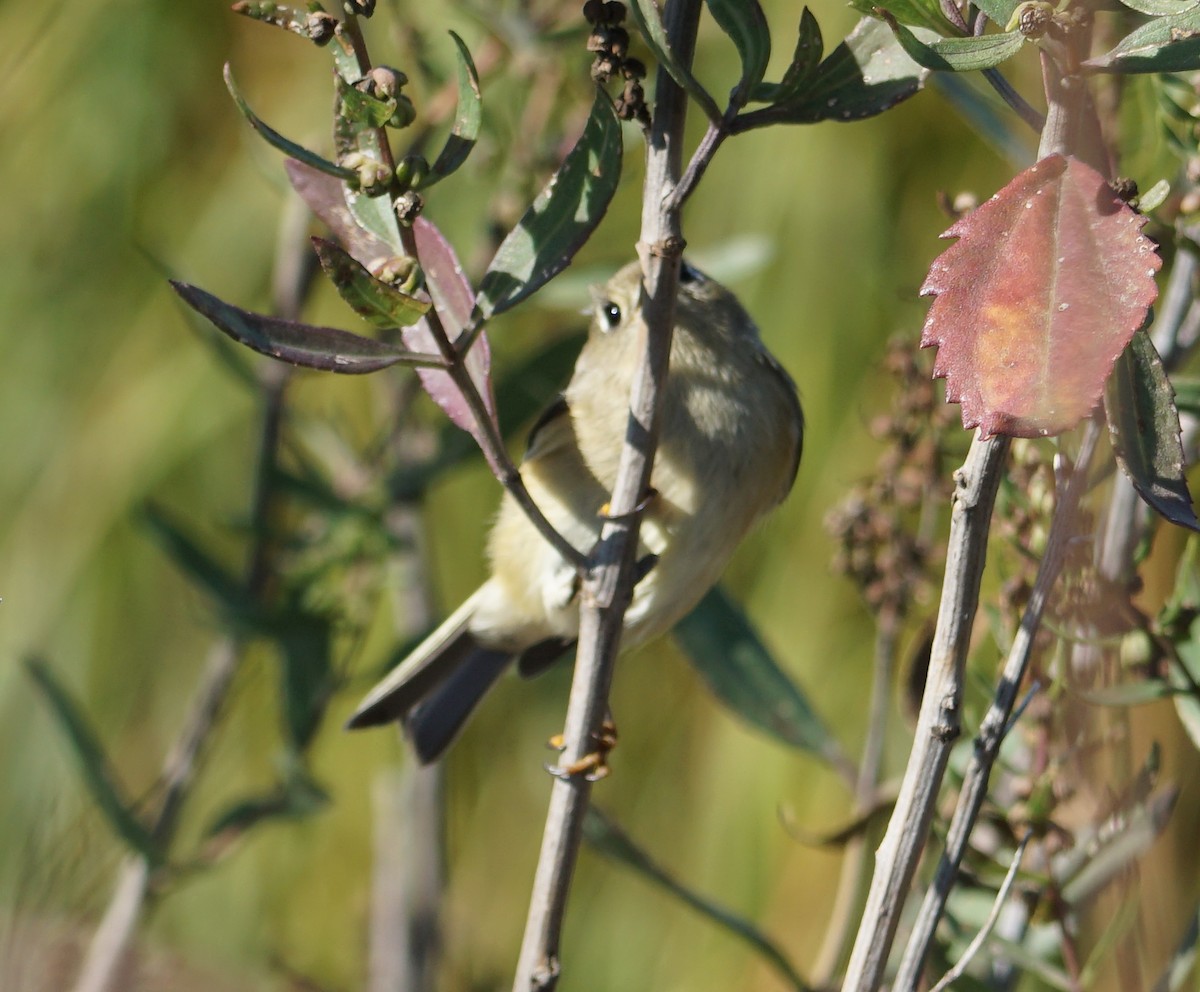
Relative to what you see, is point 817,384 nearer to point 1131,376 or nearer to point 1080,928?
point 1080,928

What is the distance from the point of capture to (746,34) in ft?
3.19

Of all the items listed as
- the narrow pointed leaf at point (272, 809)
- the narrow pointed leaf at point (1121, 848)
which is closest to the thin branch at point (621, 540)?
the narrow pointed leaf at point (1121, 848)

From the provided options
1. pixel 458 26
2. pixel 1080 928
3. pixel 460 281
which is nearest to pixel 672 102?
pixel 460 281

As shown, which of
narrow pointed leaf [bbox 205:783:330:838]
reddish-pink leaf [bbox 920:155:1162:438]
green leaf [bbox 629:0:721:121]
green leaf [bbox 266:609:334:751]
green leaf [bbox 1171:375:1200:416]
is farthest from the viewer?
green leaf [bbox 266:609:334:751]

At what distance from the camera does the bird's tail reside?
2.18 m

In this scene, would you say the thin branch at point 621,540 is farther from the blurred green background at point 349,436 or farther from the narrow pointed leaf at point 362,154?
the blurred green background at point 349,436

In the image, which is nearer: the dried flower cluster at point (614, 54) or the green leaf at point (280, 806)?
the dried flower cluster at point (614, 54)

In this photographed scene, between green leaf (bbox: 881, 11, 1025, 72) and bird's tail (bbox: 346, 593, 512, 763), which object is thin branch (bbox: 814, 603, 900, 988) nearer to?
bird's tail (bbox: 346, 593, 512, 763)

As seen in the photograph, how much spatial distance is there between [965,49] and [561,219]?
1.00ft

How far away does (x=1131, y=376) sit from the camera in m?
0.89

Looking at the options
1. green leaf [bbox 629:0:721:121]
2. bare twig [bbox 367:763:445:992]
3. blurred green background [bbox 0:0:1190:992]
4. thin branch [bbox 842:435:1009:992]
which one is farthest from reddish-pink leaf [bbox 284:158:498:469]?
blurred green background [bbox 0:0:1190:992]

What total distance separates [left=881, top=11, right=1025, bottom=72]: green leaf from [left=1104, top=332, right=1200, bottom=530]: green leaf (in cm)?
19

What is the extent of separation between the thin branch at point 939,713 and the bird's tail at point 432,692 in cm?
122

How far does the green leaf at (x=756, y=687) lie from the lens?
76.2 inches
